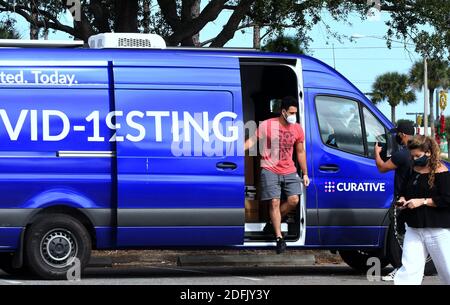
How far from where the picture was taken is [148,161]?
11.9 meters

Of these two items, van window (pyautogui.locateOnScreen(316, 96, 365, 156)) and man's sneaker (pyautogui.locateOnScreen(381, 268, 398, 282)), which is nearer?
man's sneaker (pyautogui.locateOnScreen(381, 268, 398, 282))

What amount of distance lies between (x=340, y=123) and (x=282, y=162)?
92cm

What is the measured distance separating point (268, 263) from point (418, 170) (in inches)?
199

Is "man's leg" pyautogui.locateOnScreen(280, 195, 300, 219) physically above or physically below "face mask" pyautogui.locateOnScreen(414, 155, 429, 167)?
below

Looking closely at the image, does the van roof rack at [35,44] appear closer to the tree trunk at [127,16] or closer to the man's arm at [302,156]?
the man's arm at [302,156]

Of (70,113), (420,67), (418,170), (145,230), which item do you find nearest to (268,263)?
(145,230)

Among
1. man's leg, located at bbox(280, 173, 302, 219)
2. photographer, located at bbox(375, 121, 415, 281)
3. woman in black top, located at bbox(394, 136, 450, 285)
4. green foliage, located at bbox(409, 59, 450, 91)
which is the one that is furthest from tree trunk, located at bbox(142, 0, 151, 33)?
green foliage, located at bbox(409, 59, 450, 91)

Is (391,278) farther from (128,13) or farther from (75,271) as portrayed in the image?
(128,13)

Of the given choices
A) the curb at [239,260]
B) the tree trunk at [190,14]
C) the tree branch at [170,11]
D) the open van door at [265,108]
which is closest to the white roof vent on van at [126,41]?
the open van door at [265,108]

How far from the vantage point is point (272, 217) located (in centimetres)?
1245

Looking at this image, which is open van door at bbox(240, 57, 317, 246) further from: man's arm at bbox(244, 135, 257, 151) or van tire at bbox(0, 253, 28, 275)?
van tire at bbox(0, 253, 28, 275)

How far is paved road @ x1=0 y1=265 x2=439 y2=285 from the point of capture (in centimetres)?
1192

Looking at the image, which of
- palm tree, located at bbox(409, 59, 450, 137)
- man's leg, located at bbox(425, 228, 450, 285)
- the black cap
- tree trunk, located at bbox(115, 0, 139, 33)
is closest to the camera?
man's leg, located at bbox(425, 228, 450, 285)

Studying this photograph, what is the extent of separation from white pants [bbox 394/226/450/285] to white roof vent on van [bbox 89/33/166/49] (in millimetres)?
4327
